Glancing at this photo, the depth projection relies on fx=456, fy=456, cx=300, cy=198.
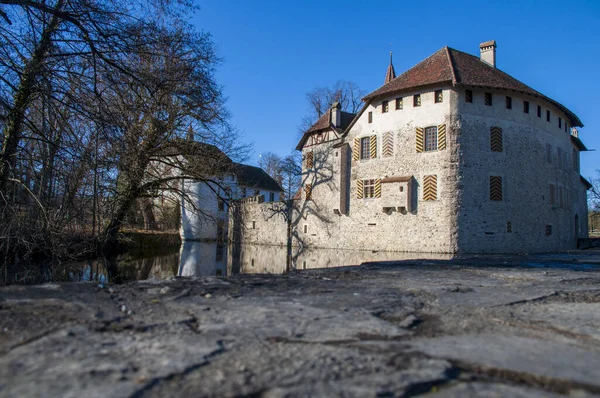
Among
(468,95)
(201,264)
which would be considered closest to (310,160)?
(468,95)

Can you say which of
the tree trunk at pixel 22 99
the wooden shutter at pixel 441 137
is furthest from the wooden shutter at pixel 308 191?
the tree trunk at pixel 22 99

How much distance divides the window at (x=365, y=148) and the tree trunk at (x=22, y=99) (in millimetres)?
21930

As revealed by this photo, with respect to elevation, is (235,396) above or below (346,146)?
below

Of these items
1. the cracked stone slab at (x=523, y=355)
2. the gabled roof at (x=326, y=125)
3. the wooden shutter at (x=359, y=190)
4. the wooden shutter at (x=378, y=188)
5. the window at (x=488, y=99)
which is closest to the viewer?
the cracked stone slab at (x=523, y=355)

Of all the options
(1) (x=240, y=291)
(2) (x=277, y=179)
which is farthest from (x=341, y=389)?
(2) (x=277, y=179)

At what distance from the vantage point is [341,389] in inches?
74.2

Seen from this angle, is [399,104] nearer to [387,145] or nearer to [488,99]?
[387,145]

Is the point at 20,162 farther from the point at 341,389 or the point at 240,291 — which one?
the point at 341,389

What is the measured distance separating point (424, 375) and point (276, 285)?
308 centimetres

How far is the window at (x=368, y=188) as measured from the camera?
91.6ft

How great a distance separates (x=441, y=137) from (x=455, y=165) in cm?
174

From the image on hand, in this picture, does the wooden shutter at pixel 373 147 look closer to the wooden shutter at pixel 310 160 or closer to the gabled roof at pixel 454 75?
the gabled roof at pixel 454 75

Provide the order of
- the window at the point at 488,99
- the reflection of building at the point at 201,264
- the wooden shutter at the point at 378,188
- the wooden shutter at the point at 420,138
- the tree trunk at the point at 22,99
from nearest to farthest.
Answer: the tree trunk at the point at 22,99
the reflection of building at the point at 201,264
the window at the point at 488,99
the wooden shutter at the point at 420,138
the wooden shutter at the point at 378,188

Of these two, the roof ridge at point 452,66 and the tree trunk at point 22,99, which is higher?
the roof ridge at point 452,66
